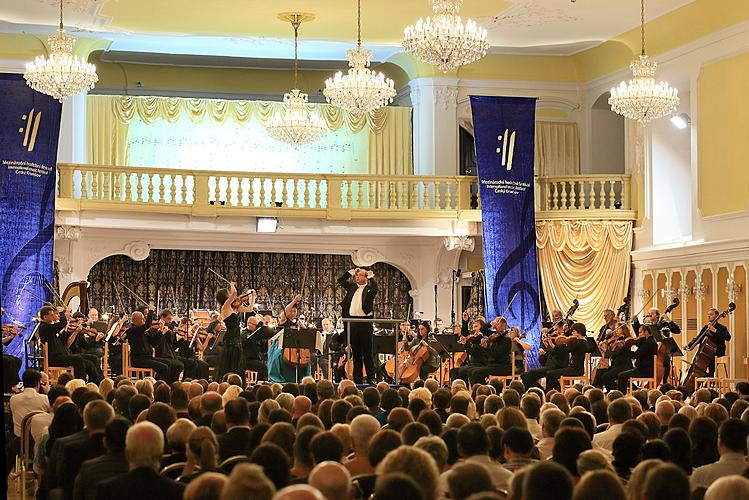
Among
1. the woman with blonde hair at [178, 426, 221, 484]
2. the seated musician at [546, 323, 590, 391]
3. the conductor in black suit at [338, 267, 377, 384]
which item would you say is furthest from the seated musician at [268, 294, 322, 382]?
the woman with blonde hair at [178, 426, 221, 484]

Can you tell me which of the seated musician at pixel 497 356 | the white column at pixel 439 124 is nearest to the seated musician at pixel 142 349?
the seated musician at pixel 497 356

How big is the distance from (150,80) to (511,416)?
49.9 feet

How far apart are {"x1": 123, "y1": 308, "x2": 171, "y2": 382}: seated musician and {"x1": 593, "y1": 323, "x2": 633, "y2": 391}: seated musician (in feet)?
15.5

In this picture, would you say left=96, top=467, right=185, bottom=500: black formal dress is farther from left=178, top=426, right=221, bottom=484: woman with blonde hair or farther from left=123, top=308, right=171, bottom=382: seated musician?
left=123, top=308, right=171, bottom=382: seated musician

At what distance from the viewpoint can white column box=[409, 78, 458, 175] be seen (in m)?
18.1

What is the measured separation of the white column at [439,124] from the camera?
59.4ft

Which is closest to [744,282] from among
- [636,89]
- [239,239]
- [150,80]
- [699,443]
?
[636,89]

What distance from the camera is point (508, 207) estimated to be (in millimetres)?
16047

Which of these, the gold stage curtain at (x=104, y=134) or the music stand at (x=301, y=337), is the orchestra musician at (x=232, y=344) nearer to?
the music stand at (x=301, y=337)

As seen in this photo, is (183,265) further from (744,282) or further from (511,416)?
(511,416)

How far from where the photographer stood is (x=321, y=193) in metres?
17.2

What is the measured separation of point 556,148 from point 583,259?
251 centimetres

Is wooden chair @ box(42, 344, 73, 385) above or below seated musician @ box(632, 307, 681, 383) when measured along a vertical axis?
below

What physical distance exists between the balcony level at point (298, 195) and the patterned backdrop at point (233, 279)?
3.90ft
